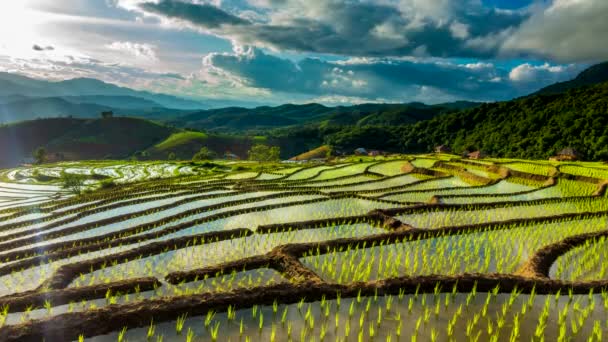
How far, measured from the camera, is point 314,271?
7.16 metres

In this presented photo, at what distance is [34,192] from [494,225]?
110 ft

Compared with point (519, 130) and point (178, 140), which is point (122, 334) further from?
point (178, 140)

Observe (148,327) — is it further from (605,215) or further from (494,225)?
(605,215)

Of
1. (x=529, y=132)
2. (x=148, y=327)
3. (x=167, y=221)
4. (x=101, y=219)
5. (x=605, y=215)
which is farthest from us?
(x=529, y=132)

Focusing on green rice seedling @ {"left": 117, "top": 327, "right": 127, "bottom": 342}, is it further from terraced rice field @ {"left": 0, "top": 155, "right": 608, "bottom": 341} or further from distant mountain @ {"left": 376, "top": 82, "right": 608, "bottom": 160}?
distant mountain @ {"left": 376, "top": 82, "right": 608, "bottom": 160}

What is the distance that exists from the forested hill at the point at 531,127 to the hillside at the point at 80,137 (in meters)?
105

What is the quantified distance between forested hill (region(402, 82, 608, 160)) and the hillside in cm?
10495

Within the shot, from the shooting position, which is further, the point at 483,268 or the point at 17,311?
the point at 483,268

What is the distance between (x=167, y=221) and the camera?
12789mm

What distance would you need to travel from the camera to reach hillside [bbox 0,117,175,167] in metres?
115

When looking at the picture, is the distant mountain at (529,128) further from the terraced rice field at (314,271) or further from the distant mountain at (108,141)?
the distant mountain at (108,141)

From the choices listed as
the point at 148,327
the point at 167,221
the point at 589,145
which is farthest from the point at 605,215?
the point at 589,145

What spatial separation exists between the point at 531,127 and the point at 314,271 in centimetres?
8755

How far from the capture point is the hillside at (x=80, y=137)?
115m
